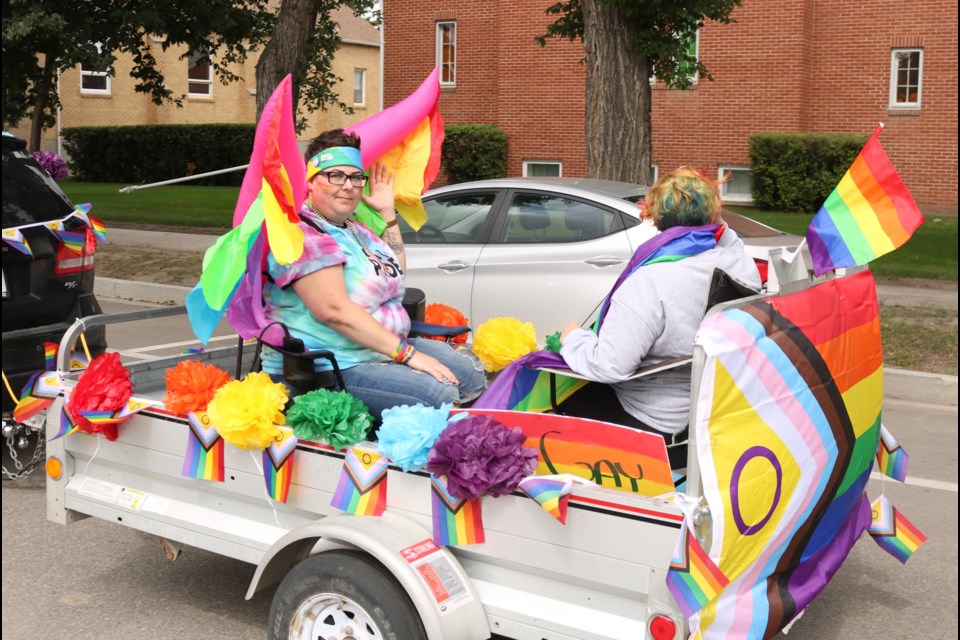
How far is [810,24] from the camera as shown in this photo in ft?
75.5

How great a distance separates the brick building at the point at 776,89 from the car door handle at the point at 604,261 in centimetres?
1514

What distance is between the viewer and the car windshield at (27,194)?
18.7 ft

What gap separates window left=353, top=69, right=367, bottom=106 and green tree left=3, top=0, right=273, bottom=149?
30.0 m

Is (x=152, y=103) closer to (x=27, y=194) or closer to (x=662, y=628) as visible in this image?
(x=27, y=194)

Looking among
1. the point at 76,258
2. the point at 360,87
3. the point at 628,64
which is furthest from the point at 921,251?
the point at 360,87

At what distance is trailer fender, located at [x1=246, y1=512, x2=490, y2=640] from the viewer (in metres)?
3.01

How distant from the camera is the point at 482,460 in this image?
2.99 meters

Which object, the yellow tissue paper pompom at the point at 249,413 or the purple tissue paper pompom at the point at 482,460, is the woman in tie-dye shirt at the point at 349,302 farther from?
the purple tissue paper pompom at the point at 482,460

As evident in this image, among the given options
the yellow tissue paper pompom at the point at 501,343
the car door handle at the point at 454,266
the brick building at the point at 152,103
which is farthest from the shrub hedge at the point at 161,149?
the yellow tissue paper pompom at the point at 501,343

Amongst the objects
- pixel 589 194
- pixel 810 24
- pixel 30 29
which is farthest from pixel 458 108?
pixel 589 194

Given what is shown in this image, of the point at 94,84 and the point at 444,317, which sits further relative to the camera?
the point at 94,84

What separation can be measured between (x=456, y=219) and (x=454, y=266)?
0.52 meters

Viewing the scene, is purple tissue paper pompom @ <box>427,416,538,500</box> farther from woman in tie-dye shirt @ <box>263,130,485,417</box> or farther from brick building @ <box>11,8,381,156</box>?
brick building @ <box>11,8,381,156</box>

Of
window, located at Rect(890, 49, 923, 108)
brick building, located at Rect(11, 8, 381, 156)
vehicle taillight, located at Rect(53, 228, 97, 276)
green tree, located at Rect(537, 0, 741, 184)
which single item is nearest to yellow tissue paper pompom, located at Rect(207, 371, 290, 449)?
vehicle taillight, located at Rect(53, 228, 97, 276)
